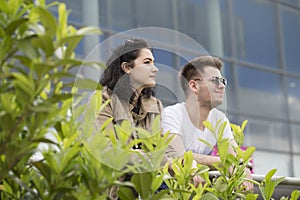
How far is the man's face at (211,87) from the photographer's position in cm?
214

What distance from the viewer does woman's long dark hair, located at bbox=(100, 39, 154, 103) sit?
1.74m

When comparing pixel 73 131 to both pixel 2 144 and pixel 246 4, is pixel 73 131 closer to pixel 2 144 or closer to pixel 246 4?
pixel 2 144

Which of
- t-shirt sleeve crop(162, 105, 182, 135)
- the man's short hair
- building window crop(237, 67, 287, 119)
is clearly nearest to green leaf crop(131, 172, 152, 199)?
t-shirt sleeve crop(162, 105, 182, 135)

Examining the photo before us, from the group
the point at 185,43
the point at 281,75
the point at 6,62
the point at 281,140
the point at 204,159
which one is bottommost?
the point at 6,62

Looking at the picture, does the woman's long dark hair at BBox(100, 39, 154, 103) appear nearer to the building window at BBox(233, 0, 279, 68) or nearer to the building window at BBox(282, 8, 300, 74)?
the building window at BBox(233, 0, 279, 68)

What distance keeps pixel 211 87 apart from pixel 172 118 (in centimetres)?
38

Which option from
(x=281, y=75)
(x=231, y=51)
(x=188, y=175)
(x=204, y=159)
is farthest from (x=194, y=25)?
(x=188, y=175)

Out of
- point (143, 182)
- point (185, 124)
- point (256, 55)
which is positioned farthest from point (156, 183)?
point (256, 55)

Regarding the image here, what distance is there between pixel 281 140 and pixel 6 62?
36.0 ft

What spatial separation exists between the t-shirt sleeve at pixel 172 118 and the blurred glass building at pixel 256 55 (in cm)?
807

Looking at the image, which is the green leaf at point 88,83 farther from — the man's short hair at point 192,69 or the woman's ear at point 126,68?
the man's short hair at point 192,69

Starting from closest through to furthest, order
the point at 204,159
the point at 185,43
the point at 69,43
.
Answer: the point at 69,43, the point at 185,43, the point at 204,159

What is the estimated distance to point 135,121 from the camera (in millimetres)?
1632

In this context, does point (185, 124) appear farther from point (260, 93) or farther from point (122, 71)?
point (260, 93)
